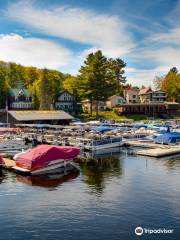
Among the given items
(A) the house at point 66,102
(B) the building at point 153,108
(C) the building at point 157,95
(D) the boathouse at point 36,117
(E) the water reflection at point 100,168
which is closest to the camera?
(E) the water reflection at point 100,168

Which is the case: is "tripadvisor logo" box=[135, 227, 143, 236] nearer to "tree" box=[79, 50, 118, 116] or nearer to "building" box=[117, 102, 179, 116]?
"tree" box=[79, 50, 118, 116]

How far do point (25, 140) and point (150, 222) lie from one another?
179ft

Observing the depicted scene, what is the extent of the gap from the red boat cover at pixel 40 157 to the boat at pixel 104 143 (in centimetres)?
2018

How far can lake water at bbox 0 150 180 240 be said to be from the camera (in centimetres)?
2867

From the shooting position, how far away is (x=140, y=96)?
17850cm

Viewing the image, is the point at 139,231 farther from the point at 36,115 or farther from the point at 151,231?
the point at 36,115

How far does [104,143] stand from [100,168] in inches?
771

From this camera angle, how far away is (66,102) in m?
148

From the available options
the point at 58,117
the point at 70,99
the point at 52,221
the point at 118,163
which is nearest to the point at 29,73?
the point at 70,99

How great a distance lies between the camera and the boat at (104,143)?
7219 centimetres

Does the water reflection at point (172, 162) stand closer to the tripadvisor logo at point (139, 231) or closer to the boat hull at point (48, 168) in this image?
the boat hull at point (48, 168)

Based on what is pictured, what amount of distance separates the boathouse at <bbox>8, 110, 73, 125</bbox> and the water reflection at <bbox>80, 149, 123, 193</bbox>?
45049mm

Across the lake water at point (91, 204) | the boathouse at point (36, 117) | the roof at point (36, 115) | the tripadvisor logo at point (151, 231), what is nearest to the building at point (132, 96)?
the boathouse at point (36, 117)

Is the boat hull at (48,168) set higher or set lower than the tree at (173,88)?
lower
